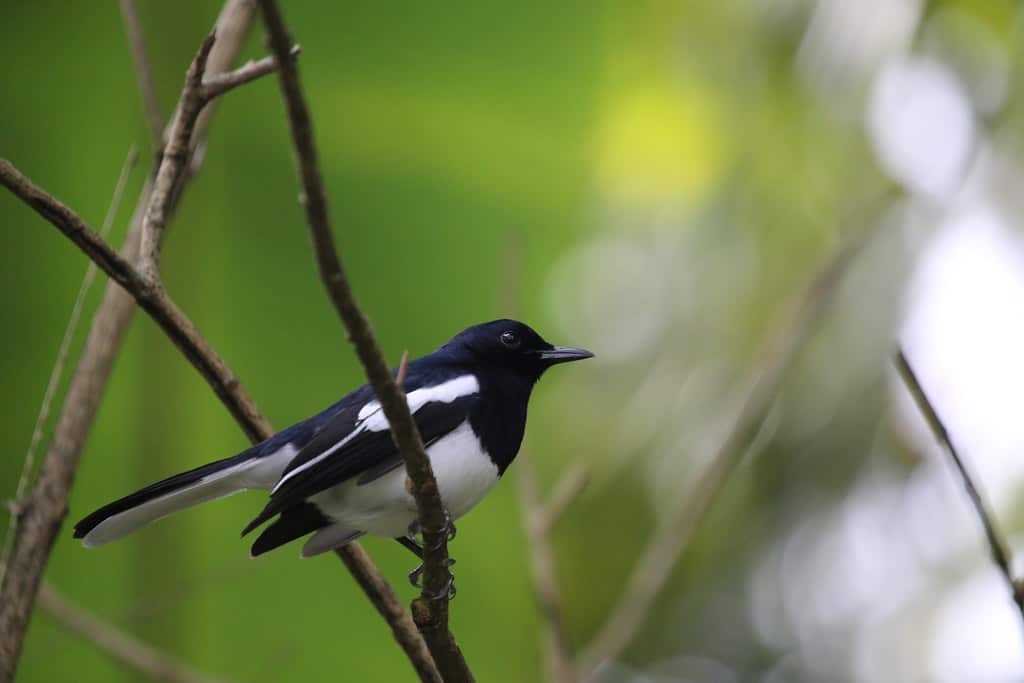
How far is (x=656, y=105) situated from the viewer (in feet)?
15.7

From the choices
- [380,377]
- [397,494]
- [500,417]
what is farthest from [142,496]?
[380,377]

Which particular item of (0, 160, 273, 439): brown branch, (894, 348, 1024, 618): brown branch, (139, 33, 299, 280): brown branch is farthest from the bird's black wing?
(894, 348, 1024, 618): brown branch

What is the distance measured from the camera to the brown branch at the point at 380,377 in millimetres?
1342

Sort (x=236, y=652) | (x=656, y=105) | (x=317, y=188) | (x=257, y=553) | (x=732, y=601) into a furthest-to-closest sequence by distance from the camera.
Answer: (x=732, y=601)
(x=656, y=105)
(x=236, y=652)
(x=257, y=553)
(x=317, y=188)

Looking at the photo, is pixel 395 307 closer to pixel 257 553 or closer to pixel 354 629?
pixel 354 629

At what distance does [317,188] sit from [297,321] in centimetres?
210

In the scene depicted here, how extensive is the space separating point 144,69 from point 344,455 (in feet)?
3.06

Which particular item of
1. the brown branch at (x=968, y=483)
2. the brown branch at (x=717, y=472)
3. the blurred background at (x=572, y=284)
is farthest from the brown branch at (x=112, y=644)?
the brown branch at (x=968, y=483)

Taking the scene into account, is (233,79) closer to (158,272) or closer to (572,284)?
(158,272)

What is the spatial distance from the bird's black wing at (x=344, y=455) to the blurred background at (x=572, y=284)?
10.0 inches

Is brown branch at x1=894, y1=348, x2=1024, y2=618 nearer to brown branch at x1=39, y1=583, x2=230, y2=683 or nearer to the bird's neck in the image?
the bird's neck

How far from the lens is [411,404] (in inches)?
108

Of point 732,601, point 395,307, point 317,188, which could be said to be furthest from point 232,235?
point 732,601

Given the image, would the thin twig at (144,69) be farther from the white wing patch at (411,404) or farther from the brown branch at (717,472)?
the brown branch at (717,472)
